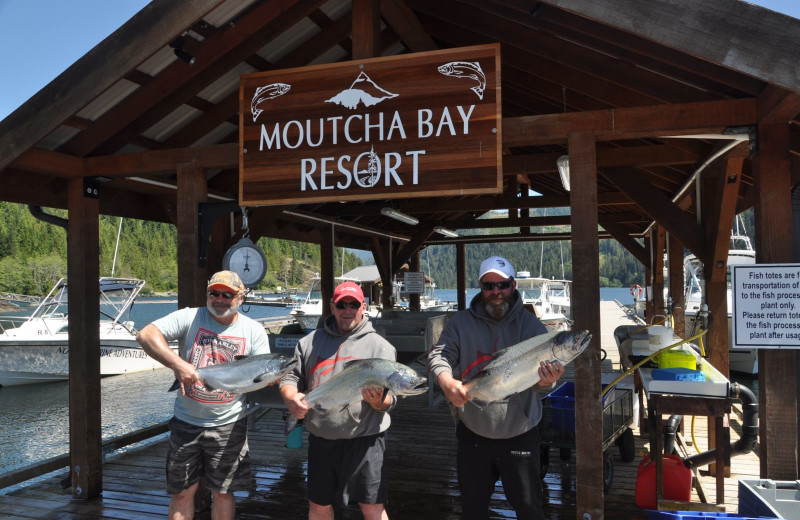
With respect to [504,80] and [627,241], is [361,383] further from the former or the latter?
[627,241]

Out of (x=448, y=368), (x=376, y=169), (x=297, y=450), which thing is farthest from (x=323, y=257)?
(x=448, y=368)

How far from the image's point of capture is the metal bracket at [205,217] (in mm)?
4562

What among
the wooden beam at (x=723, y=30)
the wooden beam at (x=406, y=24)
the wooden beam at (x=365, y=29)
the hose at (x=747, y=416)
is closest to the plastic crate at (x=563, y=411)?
the hose at (x=747, y=416)

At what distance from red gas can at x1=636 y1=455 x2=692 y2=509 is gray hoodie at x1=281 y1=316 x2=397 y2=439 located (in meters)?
2.47

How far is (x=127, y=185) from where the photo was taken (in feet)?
19.9

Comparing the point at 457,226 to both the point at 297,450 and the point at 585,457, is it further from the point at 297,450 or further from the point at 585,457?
the point at 585,457

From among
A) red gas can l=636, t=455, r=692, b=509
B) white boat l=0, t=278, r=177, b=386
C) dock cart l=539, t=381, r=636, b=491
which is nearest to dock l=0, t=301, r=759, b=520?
red gas can l=636, t=455, r=692, b=509

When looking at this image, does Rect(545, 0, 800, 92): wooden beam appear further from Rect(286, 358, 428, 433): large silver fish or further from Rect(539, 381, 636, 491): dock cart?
Rect(539, 381, 636, 491): dock cart

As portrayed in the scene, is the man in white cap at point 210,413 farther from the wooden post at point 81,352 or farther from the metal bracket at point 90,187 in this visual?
the metal bracket at point 90,187

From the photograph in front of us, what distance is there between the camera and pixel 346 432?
3033mm

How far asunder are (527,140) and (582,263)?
0.92m

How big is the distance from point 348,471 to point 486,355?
3.23ft

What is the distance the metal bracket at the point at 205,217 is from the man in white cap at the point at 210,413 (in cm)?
121

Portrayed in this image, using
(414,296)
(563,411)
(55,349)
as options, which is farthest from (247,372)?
(55,349)
